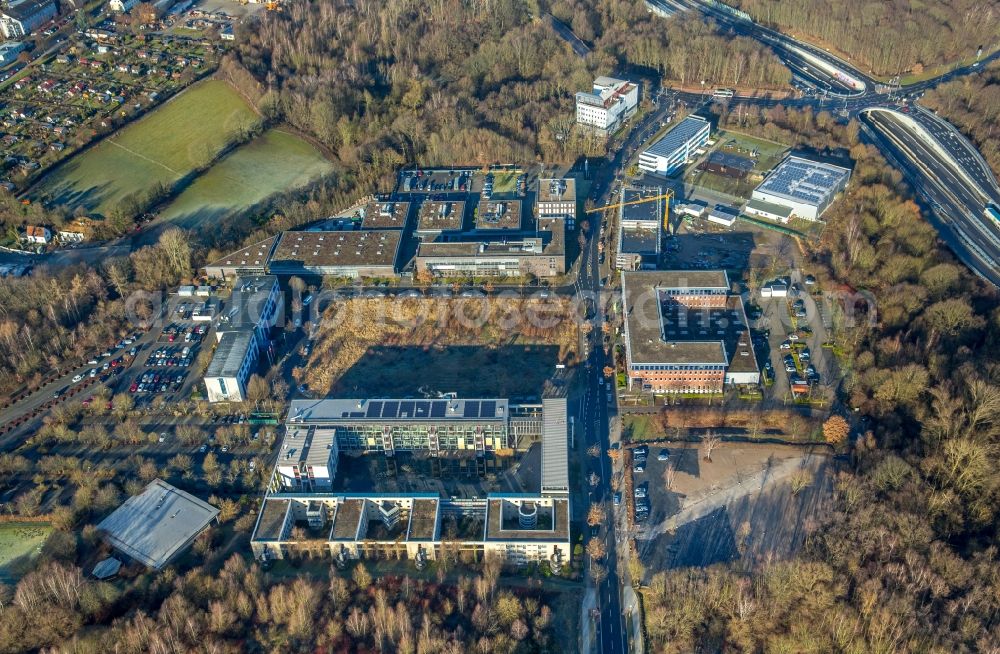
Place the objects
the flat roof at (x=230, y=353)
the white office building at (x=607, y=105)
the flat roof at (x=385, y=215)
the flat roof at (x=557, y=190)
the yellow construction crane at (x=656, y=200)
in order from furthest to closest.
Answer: the white office building at (x=607, y=105)
the flat roof at (x=385, y=215)
the flat roof at (x=557, y=190)
the yellow construction crane at (x=656, y=200)
the flat roof at (x=230, y=353)

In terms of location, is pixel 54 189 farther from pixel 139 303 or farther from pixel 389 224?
pixel 389 224

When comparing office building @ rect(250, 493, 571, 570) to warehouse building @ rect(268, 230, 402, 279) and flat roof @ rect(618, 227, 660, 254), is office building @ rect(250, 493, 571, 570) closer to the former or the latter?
warehouse building @ rect(268, 230, 402, 279)

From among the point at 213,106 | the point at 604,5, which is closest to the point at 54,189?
the point at 213,106

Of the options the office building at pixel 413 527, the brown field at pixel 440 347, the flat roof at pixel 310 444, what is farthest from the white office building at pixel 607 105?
the office building at pixel 413 527

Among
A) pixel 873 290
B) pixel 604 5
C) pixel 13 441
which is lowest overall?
pixel 13 441

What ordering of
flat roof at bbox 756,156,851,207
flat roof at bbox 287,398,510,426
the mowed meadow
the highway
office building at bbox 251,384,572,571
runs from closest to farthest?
1. office building at bbox 251,384,572,571
2. flat roof at bbox 287,398,510,426
3. the highway
4. flat roof at bbox 756,156,851,207
5. the mowed meadow

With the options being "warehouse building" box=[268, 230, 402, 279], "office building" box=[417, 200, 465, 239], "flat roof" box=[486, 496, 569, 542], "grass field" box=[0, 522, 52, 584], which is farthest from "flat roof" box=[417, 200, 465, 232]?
"grass field" box=[0, 522, 52, 584]

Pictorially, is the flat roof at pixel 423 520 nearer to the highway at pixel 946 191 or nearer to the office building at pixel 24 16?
the highway at pixel 946 191
